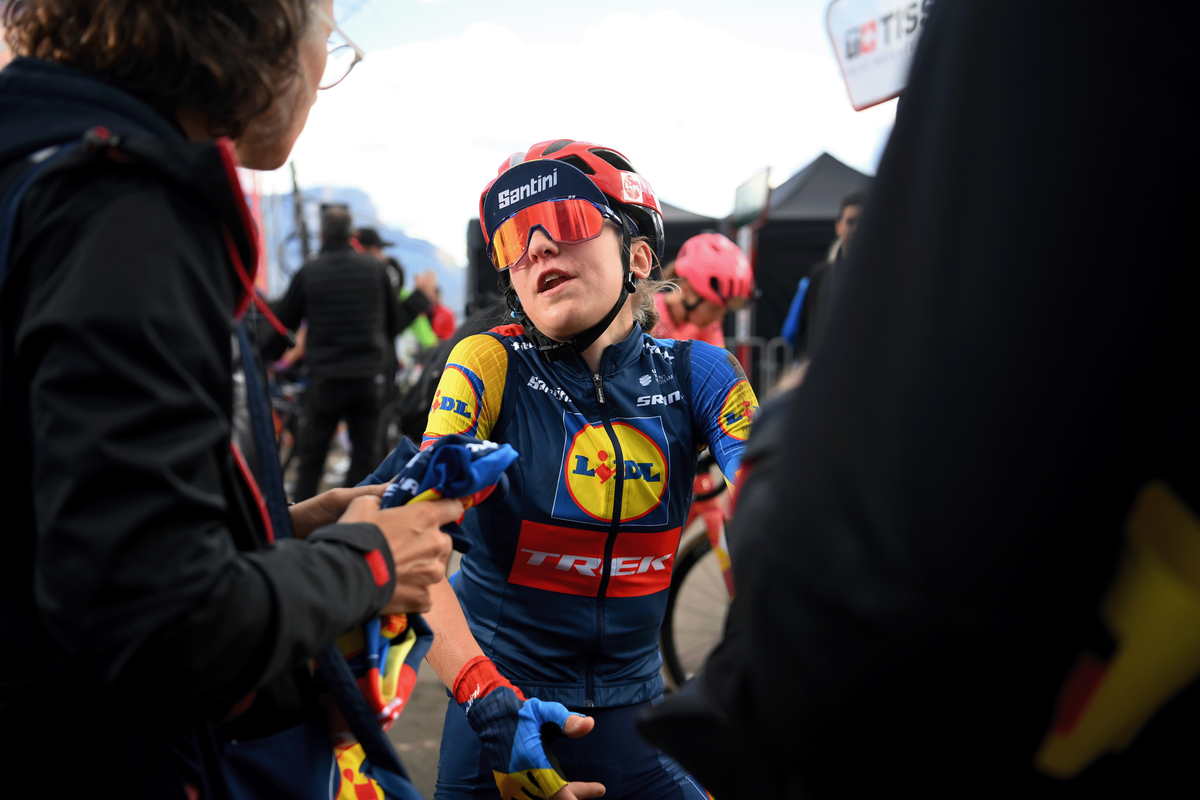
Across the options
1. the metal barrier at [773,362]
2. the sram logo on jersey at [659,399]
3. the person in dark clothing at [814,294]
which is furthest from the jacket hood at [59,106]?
the metal barrier at [773,362]

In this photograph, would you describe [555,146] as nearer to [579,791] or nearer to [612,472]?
[612,472]

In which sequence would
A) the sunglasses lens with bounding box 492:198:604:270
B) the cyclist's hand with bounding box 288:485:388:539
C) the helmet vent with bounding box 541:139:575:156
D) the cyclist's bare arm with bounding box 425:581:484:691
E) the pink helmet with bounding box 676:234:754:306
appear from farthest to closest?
1. the pink helmet with bounding box 676:234:754:306
2. the helmet vent with bounding box 541:139:575:156
3. the sunglasses lens with bounding box 492:198:604:270
4. the cyclist's bare arm with bounding box 425:581:484:691
5. the cyclist's hand with bounding box 288:485:388:539

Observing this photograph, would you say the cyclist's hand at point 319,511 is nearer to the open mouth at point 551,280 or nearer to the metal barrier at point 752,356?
the open mouth at point 551,280

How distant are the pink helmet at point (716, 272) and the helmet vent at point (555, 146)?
306 cm

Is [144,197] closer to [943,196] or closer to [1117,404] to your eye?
[943,196]

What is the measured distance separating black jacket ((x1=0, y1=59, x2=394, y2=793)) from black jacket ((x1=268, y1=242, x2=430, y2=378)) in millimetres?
5964

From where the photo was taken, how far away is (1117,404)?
0.48 meters

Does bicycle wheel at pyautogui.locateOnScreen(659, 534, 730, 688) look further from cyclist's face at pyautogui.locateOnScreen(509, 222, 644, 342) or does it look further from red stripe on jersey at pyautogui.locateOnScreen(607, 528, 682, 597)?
cyclist's face at pyautogui.locateOnScreen(509, 222, 644, 342)

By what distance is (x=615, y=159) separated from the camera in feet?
7.09

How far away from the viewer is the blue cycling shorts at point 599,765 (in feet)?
5.90

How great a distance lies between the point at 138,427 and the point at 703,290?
456 centimetres

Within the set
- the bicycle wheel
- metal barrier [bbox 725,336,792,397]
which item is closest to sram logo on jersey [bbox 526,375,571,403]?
the bicycle wheel

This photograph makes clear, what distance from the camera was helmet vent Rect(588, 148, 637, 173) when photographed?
2.14 m

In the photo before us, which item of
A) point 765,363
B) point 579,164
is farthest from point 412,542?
point 765,363
